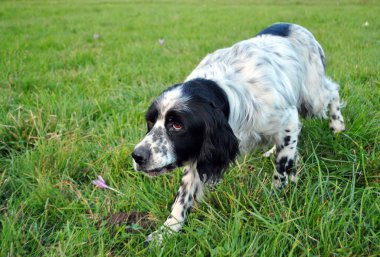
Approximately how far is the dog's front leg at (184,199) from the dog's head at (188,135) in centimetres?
11

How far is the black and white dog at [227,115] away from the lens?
2.22m

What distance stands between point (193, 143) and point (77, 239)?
0.83 m

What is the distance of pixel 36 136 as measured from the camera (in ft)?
10.7

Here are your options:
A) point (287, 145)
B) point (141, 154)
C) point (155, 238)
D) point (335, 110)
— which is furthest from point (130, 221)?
point (335, 110)

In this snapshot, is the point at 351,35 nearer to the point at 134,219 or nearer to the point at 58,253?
the point at 134,219

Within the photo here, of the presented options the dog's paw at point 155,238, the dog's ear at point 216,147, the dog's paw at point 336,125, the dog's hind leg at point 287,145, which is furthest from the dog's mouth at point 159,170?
the dog's paw at point 336,125

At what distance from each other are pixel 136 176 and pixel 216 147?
26.6 inches

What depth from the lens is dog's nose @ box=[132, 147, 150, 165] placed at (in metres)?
2.14

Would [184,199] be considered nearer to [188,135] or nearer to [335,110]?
[188,135]

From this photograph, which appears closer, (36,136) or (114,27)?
(36,136)

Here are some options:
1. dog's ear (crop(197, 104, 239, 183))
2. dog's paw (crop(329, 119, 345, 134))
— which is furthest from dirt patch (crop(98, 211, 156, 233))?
dog's paw (crop(329, 119, 345, 134))

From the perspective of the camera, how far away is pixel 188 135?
225 centimetres

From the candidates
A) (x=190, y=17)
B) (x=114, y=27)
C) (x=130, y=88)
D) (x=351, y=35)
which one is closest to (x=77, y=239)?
(x=130, y=88)

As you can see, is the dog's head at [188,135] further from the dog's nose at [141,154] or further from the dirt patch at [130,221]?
the dirt patch at [130,221]
